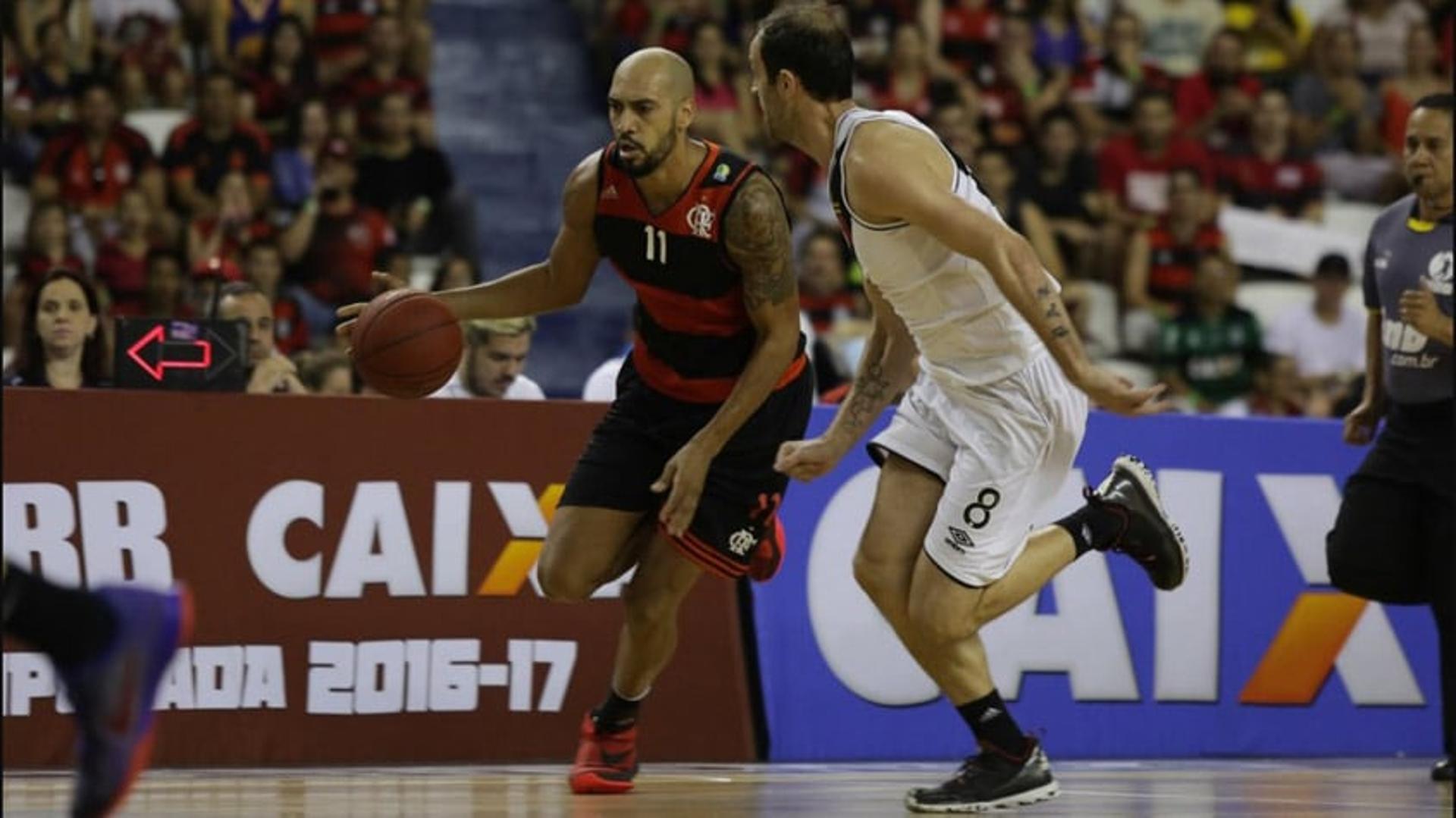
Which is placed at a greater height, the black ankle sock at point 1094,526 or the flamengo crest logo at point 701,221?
the flamengo crest logo at point 701,221

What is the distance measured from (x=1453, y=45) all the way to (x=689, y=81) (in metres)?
12.4

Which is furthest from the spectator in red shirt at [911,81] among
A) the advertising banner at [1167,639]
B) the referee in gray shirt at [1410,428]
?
the referee in gray shirt at [1410,428]

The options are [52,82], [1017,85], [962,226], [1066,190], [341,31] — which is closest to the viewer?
[962,226]

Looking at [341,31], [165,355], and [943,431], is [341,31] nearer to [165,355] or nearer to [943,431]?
[165,355]

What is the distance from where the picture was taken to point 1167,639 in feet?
34.4

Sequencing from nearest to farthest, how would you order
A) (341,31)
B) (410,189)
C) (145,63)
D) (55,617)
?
(55,617)
(410,189)
(145,63)
(341,31)

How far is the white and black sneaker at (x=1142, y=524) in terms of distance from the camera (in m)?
7.84

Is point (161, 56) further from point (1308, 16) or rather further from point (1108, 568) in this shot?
point (1308, 16)

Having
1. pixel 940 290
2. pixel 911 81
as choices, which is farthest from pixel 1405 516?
pixel 911 81

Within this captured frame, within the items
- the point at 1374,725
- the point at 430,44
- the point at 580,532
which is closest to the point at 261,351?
the point at 580,532

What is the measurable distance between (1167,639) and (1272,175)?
7.47 metres

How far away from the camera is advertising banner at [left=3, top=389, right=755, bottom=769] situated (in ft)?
29.3

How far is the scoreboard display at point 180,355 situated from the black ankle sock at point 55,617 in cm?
425

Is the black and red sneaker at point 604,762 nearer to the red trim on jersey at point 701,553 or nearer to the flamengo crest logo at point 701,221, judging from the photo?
the red trim on jersey at point 701,553
